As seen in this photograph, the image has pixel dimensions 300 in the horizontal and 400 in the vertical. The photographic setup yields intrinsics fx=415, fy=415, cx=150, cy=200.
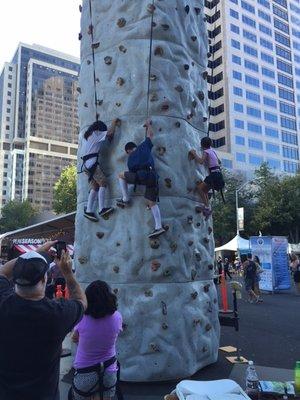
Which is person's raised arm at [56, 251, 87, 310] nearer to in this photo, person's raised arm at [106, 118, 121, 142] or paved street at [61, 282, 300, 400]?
paved street at [61, 282, 300, 400]

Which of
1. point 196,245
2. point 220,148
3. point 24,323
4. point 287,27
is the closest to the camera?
point 24,323

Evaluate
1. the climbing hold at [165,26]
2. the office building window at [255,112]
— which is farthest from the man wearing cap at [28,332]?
the office building window at [255,112]

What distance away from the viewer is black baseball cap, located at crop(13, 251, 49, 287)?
268cm

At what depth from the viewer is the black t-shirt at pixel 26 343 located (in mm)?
2691

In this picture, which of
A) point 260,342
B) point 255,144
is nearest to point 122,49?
point 260,342

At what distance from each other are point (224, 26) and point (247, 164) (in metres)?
25.9

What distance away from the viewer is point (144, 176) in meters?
6.86

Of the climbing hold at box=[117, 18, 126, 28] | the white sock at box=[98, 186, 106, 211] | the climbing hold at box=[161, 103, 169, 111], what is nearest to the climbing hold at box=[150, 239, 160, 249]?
the white sock at box=[98, 186, 106, 211]

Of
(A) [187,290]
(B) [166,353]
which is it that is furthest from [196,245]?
(B) [166,353]

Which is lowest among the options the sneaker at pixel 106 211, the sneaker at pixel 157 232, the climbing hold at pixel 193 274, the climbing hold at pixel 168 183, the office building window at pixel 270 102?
the climbing hold at pixel 193 274

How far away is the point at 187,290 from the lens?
7.26 m

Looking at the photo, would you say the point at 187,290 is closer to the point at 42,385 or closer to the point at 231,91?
the point at 42,385

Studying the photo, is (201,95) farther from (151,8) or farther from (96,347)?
(96,347)

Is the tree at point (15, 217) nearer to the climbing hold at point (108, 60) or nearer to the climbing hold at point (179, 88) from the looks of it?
the climbing hold at point (108, 60)
